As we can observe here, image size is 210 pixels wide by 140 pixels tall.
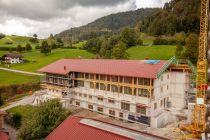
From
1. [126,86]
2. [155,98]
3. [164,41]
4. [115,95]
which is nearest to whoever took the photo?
[155,98]

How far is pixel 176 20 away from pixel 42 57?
244 feet

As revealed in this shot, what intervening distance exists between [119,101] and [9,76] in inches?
1937

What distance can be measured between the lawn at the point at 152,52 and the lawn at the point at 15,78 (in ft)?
131

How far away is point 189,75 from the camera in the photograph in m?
48.5

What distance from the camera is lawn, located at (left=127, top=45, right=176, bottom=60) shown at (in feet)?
302

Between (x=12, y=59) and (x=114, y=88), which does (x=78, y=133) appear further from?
(x=12, y=59)

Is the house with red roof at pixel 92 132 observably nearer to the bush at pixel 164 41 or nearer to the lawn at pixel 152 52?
the lawn at pixel 152 52

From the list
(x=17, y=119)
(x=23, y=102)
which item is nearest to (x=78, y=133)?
(x=17, y=119)

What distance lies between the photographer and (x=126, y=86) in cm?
4331

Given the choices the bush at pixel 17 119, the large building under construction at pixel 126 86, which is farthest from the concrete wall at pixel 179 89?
the bush at pixel 17 119

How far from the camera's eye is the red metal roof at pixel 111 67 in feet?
136

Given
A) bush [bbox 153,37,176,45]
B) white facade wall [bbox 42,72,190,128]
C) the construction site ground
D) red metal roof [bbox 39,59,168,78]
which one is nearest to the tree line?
bush [bbox 153,37,176,45]

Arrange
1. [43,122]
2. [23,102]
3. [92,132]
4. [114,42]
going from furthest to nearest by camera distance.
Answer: [114,42] < [23,102] < [43,122] < [92,132]

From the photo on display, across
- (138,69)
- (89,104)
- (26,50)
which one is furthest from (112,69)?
(26,50)
